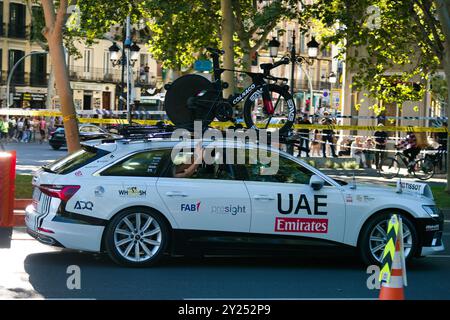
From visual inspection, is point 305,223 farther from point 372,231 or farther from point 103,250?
point 103,250

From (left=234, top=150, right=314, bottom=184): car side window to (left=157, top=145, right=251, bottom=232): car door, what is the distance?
0.22 metres

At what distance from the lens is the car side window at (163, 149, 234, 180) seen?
9977mm

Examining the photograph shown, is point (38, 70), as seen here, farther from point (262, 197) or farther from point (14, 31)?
point (262, 197)

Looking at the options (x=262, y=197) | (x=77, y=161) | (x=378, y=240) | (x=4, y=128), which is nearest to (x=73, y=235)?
(x=77, y=161)

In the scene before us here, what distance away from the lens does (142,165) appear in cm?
998

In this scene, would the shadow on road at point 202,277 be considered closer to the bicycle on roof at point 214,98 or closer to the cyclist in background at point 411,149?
the bicycle on roof at point 214,98

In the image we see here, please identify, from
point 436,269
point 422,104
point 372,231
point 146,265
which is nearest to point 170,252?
point 146,265

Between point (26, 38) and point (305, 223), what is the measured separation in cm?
6434

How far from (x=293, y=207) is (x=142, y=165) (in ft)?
5.97

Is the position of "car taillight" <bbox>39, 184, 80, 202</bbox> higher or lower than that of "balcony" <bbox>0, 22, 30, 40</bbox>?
lower

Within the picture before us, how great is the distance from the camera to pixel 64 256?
10.4 metres

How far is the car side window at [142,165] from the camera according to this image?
989 centimetres

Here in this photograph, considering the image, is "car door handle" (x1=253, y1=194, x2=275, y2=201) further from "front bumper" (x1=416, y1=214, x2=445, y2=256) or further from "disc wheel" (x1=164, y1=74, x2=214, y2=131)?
"disc wheel" (x1=164, y1=74, x2=214, y2=131)

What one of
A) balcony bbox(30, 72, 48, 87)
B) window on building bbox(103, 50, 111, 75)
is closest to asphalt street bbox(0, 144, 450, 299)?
balcony bbox(30, 72, 48, 87)
